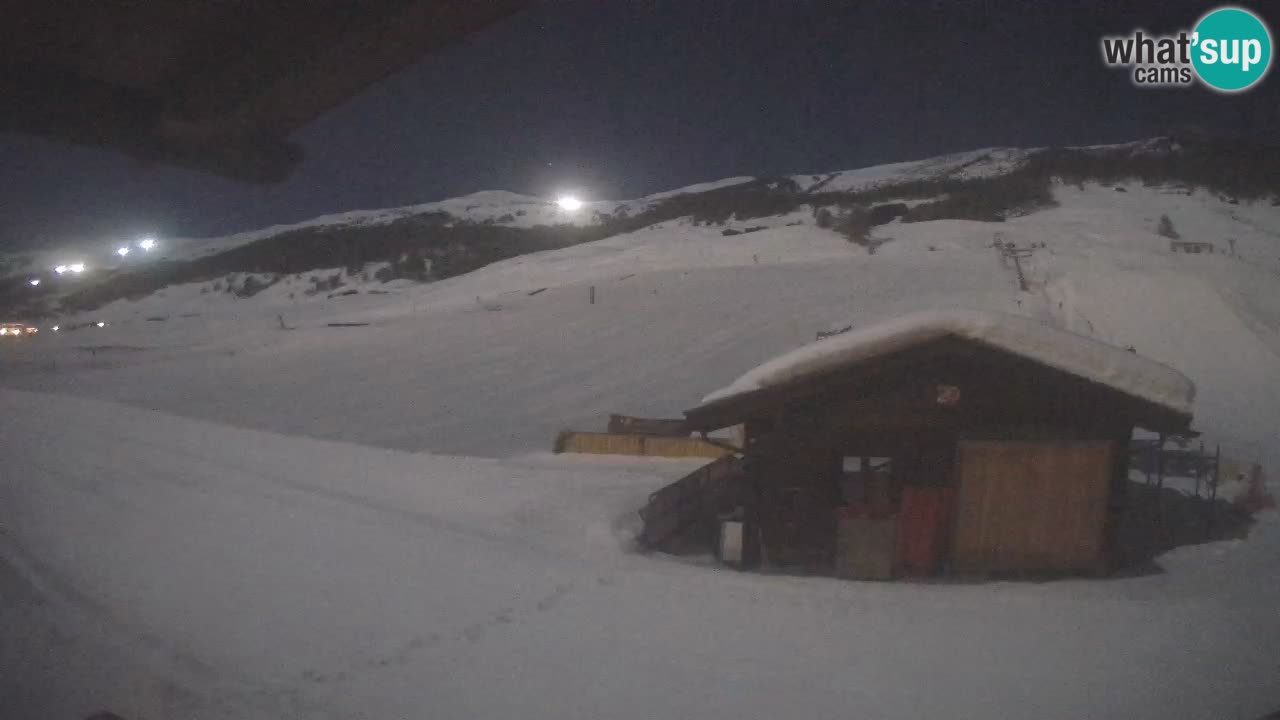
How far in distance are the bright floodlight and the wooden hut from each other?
326ft

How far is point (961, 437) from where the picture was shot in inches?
400

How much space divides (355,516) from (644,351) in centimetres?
2012

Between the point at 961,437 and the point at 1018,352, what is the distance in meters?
1.33

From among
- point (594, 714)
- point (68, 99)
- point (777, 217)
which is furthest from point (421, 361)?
point (777, 217)

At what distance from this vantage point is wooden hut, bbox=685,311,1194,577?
983 centimetres

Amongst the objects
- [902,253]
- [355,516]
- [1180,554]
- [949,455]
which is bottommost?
[1180,554]

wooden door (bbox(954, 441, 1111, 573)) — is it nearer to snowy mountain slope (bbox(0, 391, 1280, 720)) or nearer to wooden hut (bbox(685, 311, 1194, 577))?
wooden hut (bbox(685, 311, 1194, 577))

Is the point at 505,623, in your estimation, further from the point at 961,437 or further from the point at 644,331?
the point at 644,331

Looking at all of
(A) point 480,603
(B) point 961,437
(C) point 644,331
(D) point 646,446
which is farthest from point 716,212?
(A) point 480,603

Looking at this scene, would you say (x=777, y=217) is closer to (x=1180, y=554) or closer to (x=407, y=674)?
(x=1180, y=554)

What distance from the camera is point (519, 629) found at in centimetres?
727

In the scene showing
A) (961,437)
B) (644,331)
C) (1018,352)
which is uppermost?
(1018,352)

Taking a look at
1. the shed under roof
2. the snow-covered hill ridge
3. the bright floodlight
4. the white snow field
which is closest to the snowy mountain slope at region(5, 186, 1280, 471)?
the white snow field

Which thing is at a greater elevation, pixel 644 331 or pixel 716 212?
pixel 716 212
